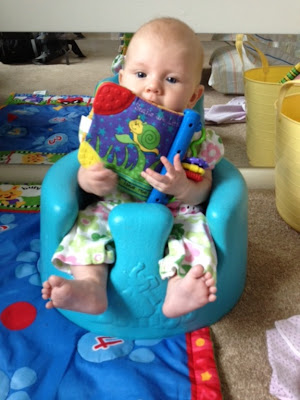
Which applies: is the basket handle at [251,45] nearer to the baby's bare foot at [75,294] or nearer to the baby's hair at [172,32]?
the baby's hair at [172,32]

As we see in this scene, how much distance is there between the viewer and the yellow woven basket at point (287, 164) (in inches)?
44.9

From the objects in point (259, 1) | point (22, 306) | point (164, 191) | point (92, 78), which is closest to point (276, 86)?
point (259, 1)

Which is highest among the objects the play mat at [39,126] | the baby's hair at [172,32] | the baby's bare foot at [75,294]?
the baby's hair at [172,32]

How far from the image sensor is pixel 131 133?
0.86 m

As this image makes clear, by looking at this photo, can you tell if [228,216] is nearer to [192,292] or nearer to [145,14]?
[192,292]

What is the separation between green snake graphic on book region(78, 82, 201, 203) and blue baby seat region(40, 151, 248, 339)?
0.28ft

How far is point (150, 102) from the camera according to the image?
2.83 ft

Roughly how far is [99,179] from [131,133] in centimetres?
10

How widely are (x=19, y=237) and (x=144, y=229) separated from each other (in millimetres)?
484

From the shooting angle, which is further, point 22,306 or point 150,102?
point 22,306

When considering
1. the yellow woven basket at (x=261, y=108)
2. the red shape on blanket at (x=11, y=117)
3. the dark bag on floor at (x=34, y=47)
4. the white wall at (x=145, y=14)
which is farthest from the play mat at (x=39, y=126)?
the yellow woven basket at (x=261, y=108)

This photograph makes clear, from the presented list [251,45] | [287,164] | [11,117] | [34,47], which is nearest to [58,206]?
[287,164]

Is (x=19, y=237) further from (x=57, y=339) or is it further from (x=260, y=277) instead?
(x=260, y=277)

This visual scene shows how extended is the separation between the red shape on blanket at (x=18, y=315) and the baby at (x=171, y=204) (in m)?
0.13
